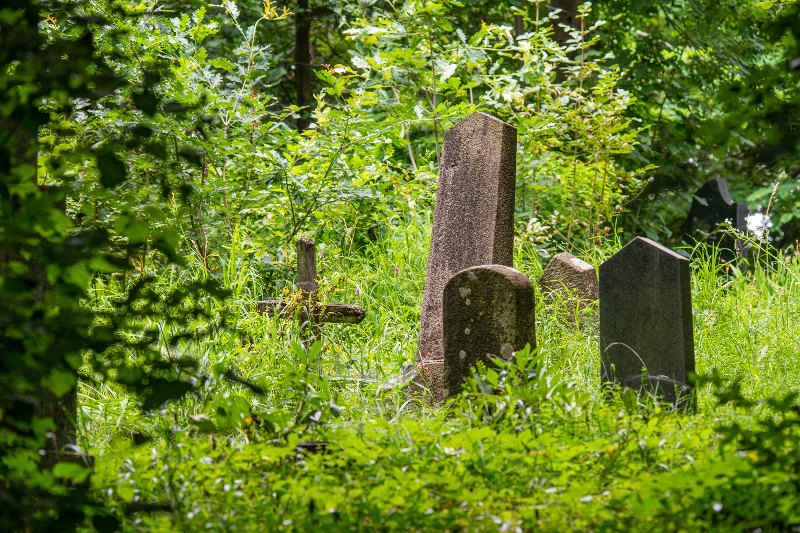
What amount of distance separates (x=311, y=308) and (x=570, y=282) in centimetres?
202

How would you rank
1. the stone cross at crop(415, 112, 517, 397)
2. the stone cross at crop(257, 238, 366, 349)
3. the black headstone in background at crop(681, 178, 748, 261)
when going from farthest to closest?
the black headstone in background at crop(681, 178, 748, 261), the stone cross at crop(415, 112, 517, 397), the stone cross at crop(257, 238, 366, 349)

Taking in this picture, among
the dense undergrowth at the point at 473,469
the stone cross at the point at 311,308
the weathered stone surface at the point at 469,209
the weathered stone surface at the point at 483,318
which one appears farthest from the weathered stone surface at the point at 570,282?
the dense undergrowth at the point at 473,469

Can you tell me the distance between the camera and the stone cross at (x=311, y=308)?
20.0 feet

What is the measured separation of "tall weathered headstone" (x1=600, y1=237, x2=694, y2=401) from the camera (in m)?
5.18

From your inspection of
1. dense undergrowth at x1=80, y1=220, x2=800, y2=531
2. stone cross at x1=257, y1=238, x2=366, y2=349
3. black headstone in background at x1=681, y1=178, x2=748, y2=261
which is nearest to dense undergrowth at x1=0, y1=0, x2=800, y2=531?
dense undergrowth at x1=80, y1=220, x2=800, y2=531

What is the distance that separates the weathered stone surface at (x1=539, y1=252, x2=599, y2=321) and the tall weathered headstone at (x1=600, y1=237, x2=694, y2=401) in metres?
1.43

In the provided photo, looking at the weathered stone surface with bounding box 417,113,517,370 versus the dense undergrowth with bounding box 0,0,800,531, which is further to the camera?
the weathered stone surface with bounding box 417,113,517,370

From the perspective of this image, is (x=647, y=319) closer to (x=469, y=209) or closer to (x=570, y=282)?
(x=469, y=209)

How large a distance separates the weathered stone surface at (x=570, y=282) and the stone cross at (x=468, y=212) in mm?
799

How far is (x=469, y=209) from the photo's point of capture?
645 centimetres

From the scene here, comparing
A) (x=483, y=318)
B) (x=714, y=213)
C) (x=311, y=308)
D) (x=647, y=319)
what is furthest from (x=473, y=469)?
(x=714, y=213)

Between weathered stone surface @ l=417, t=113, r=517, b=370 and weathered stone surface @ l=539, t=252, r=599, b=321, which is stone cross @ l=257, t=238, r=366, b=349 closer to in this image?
weathered stone surface @ l=417, t=113, r=517, b=370

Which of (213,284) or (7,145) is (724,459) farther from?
(7,145)

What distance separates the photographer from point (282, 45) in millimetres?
13234
